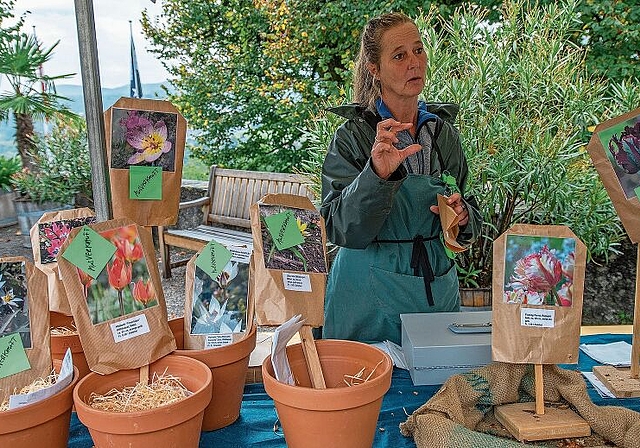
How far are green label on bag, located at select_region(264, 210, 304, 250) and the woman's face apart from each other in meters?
0.69

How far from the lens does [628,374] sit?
1.27m

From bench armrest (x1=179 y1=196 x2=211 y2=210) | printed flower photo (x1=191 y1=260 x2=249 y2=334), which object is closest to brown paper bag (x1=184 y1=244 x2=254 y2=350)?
printed flower photo (x1=191 y1=260 x2=249 y2=334)

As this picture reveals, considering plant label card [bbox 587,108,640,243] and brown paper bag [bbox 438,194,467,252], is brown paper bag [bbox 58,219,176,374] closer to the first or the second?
brown paper bag [bbox 438,194,467,252]

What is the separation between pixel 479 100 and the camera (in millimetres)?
3529

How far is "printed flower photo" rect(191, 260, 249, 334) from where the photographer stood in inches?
43.3

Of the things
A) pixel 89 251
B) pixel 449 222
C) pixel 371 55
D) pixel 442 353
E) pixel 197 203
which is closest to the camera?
pixel 89 251

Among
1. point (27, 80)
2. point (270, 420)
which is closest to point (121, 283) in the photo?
point (270, 420)

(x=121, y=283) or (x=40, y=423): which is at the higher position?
(x=121, y=283)

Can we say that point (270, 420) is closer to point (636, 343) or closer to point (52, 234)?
point (52, 234)

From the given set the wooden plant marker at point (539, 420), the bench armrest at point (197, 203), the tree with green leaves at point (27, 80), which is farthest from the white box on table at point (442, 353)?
the tree with green leaves at point (27, 80)

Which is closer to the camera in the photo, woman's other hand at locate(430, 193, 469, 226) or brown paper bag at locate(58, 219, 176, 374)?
brown paper bag at locate(58, 219, 176, 374)

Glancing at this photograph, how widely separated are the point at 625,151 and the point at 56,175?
5.30 meters

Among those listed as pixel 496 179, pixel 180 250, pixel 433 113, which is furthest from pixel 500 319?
pixel 180 250

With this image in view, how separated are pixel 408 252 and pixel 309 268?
0.60 m
